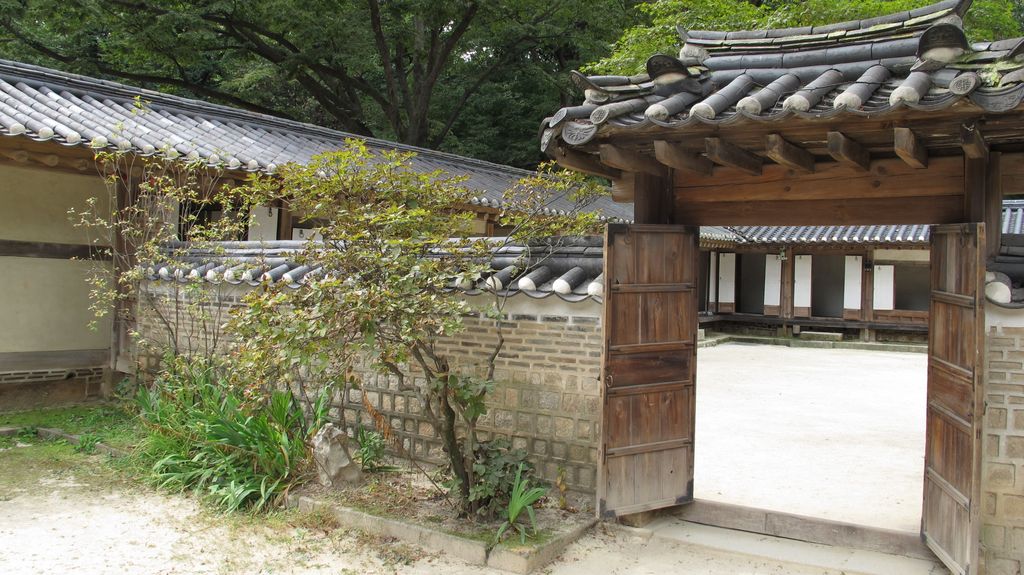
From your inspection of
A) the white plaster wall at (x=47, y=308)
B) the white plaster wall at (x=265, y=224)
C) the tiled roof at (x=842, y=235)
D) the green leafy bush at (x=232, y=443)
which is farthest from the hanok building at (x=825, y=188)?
the tiled roof at (x=842, y=235)

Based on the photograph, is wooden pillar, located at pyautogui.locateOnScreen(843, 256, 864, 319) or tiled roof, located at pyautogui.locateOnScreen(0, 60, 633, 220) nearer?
tiled roof, located at pyautogui.locateOnScreen(0, 60, 633, 220)

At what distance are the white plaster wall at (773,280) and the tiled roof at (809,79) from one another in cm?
1736

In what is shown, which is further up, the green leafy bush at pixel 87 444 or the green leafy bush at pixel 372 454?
the green leafy bush at pixel 372 454

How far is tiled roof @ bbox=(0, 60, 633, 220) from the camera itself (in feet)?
26.0

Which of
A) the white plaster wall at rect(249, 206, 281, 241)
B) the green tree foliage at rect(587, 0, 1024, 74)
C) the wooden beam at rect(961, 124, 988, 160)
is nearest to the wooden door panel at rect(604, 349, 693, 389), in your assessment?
the wooden beam at rect(961, 124, 988, 160)

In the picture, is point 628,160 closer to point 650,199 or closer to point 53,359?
point 650,199

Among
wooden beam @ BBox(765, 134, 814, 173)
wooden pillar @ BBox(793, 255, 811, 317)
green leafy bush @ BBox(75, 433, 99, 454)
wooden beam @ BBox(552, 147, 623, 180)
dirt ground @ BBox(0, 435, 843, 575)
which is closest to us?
wooden beam @ BBox(765, 134, 814, 173)

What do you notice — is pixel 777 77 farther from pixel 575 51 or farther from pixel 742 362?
pixel 575 51

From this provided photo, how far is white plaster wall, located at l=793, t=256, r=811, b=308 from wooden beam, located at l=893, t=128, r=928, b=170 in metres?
18.2

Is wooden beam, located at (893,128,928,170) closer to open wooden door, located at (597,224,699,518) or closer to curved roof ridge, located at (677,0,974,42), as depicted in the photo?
curved roof ridge, located at (677,0,974,42)

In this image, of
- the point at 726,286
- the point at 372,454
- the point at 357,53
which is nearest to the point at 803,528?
the point at 372,454

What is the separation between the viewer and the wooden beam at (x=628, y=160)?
16.0 feet

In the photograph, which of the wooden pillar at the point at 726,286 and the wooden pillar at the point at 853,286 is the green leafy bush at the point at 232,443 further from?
the wooden pillar at the point at 853,286

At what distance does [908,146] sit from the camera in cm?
407
